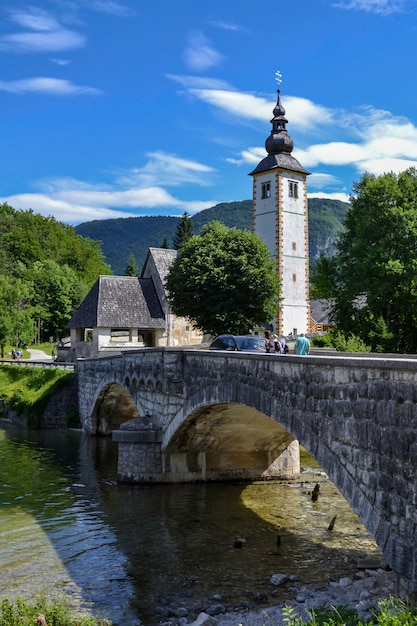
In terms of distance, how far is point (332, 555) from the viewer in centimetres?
1619

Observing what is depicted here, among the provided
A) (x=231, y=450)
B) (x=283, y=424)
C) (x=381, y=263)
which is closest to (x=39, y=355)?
(x=381, y=263)

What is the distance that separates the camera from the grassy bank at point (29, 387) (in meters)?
42.7

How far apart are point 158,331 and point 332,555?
3763 centimetres

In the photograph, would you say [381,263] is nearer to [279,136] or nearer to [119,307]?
[119,307]

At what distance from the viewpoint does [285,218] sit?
2286 inches

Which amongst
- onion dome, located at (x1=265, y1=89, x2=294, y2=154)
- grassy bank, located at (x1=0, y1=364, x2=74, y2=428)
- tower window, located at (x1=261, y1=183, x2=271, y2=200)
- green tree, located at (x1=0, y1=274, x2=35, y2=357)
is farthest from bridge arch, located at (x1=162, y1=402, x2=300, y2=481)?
onion dome, located at (x1=265, y1=89, x2=294, y2=154)

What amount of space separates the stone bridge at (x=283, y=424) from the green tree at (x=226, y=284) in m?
9.49

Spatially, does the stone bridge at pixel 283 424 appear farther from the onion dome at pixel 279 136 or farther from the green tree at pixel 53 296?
the green tree at pixel 53 296

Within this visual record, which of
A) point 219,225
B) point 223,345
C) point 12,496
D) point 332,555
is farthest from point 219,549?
point 219,225

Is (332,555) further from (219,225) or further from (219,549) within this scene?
(219,225)

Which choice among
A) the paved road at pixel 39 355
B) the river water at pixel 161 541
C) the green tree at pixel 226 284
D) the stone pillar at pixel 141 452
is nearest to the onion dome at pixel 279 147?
the green tree at pixel 226 284

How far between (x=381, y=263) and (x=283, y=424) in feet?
76.3

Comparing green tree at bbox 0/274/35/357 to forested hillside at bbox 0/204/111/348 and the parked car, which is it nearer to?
forested hillside at bbox 0/204/111/348

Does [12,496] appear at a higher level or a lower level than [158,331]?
lower
